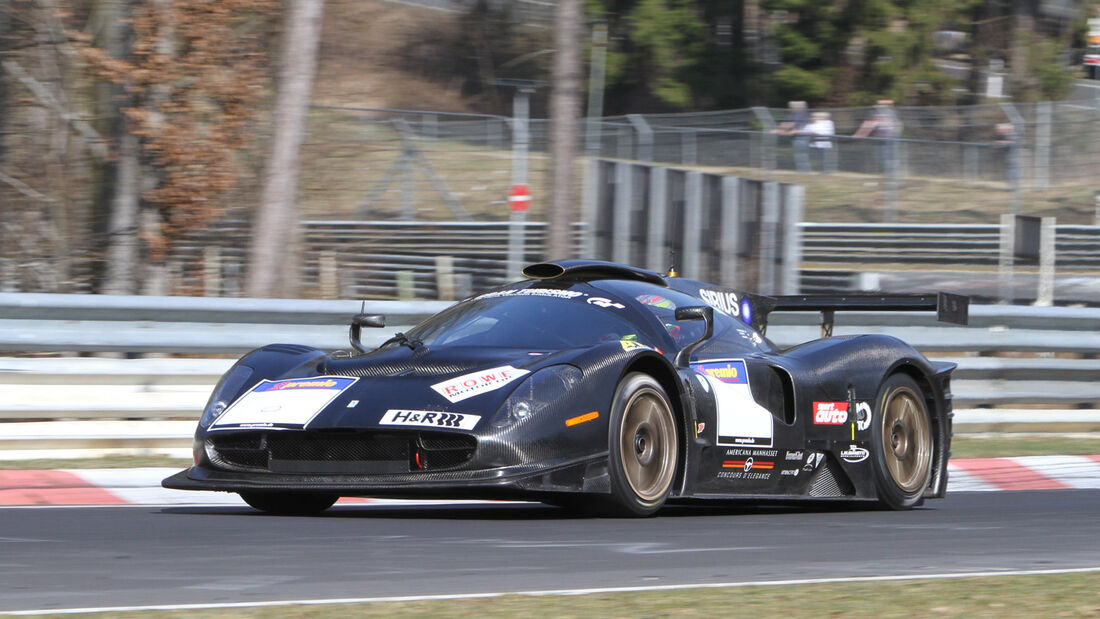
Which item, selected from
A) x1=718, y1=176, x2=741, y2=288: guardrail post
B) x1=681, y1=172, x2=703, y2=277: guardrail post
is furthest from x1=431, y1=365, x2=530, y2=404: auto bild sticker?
x1=681, y1=172, x2=703, y2=277: guardrail post

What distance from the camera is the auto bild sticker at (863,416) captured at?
8.01m

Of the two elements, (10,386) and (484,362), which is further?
(10,386)

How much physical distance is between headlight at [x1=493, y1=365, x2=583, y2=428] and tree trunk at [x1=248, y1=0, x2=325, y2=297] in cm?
706

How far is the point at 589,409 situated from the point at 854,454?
210 centimetres

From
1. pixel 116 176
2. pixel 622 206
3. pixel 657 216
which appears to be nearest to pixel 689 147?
pixel 622 206

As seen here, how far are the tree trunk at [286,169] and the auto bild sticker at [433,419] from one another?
23.2ft

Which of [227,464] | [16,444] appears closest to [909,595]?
[227,464]

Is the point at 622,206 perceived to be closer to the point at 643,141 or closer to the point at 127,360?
the point at 643,141

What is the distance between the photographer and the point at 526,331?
23.4ft

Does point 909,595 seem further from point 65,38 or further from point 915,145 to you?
point 915,145

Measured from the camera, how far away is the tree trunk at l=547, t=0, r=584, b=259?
13.7 m

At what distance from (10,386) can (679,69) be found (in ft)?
123

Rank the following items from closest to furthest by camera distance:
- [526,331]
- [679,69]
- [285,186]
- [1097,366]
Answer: [526,331] → [1097,366] → [285,186] → [679,69]

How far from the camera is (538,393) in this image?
6.34 metres
